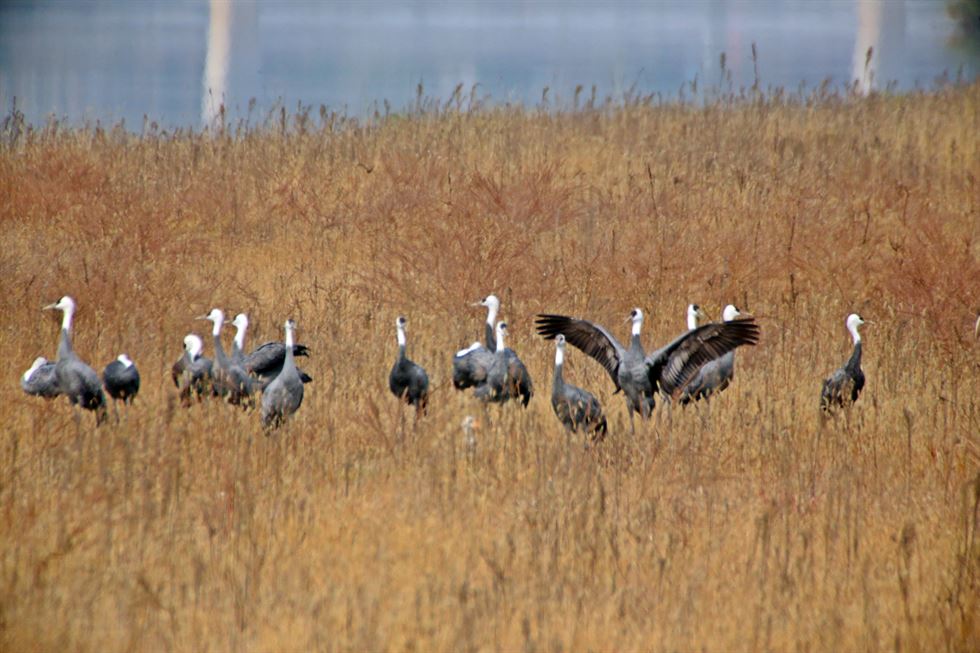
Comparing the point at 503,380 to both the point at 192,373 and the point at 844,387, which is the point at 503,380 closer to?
the point at 192,373

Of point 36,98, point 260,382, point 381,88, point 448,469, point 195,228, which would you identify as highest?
point 381,88

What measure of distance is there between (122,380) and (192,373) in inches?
15.3

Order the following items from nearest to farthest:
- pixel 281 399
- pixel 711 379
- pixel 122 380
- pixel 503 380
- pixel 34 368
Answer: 1. pixel 281 399
2. pixel 122 380
3. pixel 34 368
4. pixel 503 380
5. pixel 711 379

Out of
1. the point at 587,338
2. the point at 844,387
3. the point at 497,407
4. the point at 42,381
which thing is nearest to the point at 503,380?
the point at 497,407

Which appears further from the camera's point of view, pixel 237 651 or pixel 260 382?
pixel 260 382

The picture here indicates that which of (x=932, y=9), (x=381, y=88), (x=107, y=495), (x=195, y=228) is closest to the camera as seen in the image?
(x=107, y=495)

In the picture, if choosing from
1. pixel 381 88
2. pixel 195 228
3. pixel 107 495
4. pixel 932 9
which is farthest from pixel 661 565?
pixel 932 9

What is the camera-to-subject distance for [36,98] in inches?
814

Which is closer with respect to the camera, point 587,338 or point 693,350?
point 693,350

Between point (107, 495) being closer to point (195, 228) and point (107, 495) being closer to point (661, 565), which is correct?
point (661, 565)

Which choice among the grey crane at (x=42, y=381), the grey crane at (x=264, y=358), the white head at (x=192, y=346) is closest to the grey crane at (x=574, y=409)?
the grey crane at (x=264, y=358)

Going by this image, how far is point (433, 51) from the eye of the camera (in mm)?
34812

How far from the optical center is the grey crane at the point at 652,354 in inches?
285

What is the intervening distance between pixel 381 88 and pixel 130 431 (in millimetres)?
20326
